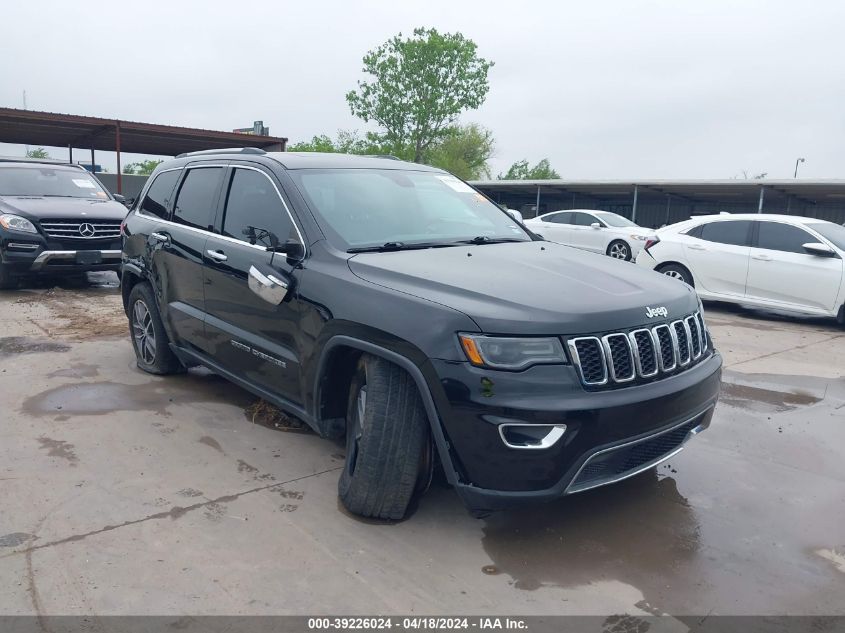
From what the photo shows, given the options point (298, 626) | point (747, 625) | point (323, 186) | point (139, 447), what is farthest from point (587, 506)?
point (139, 447)

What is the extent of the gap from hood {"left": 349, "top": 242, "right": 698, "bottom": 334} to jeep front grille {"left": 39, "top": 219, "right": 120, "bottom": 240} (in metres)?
7.25

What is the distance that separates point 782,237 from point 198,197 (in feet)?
25.7

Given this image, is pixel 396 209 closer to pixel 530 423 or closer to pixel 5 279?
pixel 530 423

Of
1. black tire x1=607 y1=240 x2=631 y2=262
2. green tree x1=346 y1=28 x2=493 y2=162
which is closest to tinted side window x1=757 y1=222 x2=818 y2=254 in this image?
black tire x1=607 y1=240 x2=631 y2=262

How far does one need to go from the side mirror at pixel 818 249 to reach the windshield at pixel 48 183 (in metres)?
9.86

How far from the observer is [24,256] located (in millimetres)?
9016

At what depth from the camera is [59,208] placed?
9461mm

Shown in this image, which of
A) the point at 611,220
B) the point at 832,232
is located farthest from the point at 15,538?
the point at 611,220

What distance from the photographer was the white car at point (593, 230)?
52.4ft

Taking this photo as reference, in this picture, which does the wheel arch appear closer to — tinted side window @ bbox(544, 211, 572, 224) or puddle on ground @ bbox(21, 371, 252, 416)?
puddle on ground @ bbox(21, 371, 252, 416)

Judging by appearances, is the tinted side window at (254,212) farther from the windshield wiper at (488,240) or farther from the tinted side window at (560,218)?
the tinted side window at (560,218)

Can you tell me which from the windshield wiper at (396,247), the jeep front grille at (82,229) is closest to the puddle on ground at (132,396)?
the windshield wiper at (396,247)

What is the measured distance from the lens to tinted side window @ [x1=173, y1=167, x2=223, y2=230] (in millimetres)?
4598

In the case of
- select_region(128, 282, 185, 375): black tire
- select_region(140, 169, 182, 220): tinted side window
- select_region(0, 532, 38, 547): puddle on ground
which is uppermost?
select_region(140, 169, 182, 220): tinted side window
